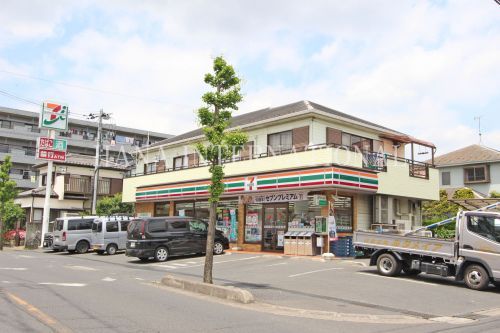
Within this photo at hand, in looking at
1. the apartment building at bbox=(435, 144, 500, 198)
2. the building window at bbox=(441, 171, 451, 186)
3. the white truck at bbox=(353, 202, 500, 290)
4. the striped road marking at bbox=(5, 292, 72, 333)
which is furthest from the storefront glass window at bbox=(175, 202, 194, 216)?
the building window at bbox=(441, 171, 451, 186)

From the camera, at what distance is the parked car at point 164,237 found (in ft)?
67.1

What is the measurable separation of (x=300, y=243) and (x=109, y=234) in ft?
37.0

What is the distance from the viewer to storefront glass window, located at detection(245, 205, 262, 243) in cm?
2389

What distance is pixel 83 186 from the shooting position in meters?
42.6

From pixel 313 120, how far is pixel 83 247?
15020 millimetres

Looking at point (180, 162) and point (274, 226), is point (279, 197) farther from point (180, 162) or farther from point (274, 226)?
point (180, 162)

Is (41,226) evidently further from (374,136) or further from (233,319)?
(233,319)

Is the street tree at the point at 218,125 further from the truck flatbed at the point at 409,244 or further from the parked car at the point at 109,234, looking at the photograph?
the parked car at the point at 109,234

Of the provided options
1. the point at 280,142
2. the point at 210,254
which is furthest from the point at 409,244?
the point at 280,142

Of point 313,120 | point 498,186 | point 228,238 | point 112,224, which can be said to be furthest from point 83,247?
point 498,186

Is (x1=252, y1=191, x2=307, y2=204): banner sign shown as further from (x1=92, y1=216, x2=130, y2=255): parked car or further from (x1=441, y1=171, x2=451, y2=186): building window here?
(x1=441, y1=171, x2=451, y2=186): building window

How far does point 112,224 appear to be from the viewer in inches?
1037

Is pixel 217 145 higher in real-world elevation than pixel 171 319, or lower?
higher

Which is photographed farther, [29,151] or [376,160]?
[29,151]
